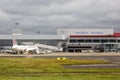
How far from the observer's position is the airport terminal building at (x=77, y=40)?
168m

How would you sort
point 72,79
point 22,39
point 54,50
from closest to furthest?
point 72,79 → point 54,50 → point 22,39

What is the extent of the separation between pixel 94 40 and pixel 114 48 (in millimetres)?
12956

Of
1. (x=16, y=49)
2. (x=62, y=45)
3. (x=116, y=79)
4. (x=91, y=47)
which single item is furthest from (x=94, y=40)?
(x=116, y=79)

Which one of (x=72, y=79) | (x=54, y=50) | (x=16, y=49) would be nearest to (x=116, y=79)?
(x=72, y=79)

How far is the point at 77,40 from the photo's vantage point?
172500mm

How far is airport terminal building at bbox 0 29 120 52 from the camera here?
6619 inches

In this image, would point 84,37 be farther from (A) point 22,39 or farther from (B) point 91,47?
(A) point 22,39

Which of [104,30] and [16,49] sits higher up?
[104,30]

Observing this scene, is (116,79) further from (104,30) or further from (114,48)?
(104,30)

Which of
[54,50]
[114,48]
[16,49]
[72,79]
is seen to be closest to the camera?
[72,79]

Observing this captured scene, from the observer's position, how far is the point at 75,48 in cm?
16800

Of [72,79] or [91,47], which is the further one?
[91,47]

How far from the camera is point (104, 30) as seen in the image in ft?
605

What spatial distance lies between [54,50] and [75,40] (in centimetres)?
2050
